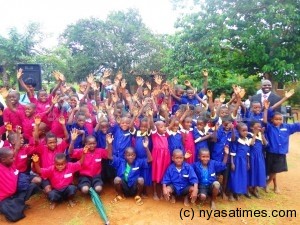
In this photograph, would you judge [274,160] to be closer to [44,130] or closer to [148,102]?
[148,102]

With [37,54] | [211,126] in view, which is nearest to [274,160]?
[211,126]

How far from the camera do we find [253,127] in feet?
14.8

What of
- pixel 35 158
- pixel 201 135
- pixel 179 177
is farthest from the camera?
pixel 201 135

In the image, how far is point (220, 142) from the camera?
177 inches

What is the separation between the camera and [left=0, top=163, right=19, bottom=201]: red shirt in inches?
151

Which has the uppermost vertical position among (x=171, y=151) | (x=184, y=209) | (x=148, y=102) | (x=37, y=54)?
(x=37, y=54)

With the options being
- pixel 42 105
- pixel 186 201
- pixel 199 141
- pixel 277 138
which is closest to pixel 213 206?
pixel 186 201

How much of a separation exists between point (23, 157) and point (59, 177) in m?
0.68

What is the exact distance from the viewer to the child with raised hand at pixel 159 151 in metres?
4.33

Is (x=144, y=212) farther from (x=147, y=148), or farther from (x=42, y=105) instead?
(x=42, y=105)

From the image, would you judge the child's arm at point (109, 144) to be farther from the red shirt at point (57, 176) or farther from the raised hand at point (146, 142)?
the red shirt at point (57, 176)

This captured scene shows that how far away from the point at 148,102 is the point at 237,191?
6.96ft

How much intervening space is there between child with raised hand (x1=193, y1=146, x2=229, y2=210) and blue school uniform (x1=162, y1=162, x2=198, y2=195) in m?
0.14

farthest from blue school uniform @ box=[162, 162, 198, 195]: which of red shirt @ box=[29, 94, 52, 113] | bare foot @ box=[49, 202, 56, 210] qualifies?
red shirt @ box=[29, 94, 52, 113]
